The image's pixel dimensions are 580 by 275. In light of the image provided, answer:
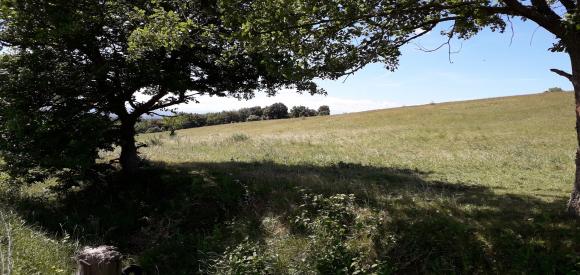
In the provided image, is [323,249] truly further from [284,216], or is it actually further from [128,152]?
[128,152]

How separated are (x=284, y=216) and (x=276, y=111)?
85.5m

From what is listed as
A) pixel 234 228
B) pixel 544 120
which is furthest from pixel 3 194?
pixel 544 120

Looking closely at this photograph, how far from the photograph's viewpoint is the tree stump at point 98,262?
154 inches

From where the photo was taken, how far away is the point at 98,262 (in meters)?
3.91

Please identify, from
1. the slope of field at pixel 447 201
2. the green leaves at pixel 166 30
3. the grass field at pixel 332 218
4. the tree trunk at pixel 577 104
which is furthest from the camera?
the green leaves at pixel 166 30

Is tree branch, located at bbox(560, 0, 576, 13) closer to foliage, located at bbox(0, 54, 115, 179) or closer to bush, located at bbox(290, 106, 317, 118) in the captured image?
foliage, located at bbox(0, 54, 115, 179)

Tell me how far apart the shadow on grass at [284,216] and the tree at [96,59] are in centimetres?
198

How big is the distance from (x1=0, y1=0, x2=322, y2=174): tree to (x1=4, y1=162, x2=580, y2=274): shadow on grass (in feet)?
6.49

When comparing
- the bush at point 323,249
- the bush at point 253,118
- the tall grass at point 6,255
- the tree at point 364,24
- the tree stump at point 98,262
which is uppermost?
the tree at point 364,24

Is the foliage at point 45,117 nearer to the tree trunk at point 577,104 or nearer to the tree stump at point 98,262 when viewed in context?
the tree stump at point 98,262

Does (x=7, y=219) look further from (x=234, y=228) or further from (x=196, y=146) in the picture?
(x=196, y=146)

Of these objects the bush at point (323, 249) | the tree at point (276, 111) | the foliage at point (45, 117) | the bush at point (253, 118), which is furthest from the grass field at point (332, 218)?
the tree at point (276, 111)

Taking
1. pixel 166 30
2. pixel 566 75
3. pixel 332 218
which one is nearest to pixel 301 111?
pixel 166 30

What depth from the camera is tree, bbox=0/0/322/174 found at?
37.5 feet
